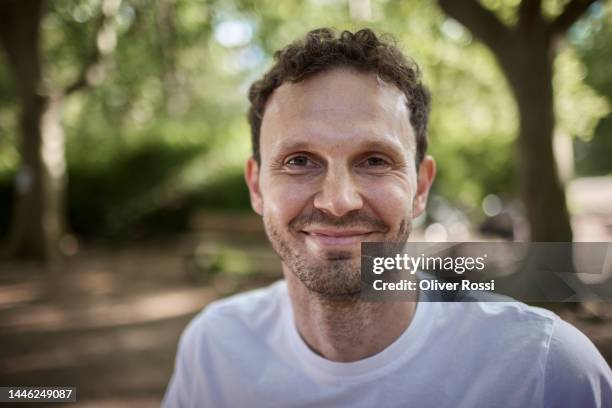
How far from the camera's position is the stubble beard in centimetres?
136

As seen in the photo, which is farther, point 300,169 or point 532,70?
point 532,70

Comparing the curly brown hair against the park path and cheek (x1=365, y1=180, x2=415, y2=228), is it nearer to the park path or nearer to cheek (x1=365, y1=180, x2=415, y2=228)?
cheek (x1=365, y1=180, x2=415, y2=228)

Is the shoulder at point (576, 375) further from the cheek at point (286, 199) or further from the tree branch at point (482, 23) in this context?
the tree branch at point (482, 23)

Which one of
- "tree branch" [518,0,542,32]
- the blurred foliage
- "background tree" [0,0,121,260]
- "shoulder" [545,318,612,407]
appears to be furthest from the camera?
"background tree" [0,0,121,260]

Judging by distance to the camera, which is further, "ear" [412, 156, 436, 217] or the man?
"ear" [412, 156, 436, 217]

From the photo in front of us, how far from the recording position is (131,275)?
28.0 feet

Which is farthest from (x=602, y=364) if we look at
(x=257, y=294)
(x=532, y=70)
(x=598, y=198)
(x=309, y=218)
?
(x=598, y=198)

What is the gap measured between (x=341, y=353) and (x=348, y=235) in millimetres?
368

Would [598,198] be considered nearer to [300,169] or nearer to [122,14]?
[122,14]

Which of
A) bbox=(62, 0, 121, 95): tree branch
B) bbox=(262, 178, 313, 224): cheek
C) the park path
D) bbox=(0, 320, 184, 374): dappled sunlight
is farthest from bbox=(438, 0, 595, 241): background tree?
bbox=(62, 0, 121, 95): tree branch

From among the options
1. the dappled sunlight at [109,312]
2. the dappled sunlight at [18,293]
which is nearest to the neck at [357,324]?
the dappled sunlight at [109,312]

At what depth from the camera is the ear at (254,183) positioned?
1.67m

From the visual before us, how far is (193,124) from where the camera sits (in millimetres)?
12711

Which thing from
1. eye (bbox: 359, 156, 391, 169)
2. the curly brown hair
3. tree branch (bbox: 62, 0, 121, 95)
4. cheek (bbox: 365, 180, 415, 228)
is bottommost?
cheek (bbox: 365, 180, 415, 228)
